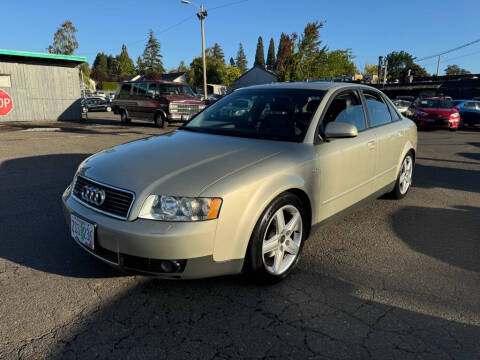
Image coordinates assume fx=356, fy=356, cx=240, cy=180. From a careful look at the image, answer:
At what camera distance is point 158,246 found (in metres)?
2.25

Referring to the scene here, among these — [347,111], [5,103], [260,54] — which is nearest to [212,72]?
[5,103]

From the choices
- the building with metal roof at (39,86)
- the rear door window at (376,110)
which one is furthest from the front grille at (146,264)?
the building with metal roof at (39,86)

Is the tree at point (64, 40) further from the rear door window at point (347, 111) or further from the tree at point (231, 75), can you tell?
the rear door window at point (347, 111)

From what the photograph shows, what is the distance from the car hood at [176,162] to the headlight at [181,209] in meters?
0.05

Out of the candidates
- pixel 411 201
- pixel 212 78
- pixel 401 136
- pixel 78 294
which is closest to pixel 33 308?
pixel 78 294

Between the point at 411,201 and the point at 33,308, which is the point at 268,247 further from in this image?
the point at 411,201

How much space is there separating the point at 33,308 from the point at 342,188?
2741 mm

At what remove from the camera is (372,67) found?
112875mm

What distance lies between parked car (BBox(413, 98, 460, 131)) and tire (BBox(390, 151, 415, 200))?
1309 centimetres

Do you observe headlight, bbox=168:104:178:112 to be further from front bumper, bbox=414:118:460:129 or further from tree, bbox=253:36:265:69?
tree, bbox=253:36:265:69

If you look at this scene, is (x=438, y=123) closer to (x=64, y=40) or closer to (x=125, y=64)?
(x=64, y=40)

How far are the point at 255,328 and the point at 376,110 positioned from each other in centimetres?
314

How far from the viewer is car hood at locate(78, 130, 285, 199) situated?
2420mm

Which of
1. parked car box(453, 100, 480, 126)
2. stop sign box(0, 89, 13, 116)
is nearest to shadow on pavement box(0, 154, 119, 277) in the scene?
stop sign box(0, 89, 13, 116)
